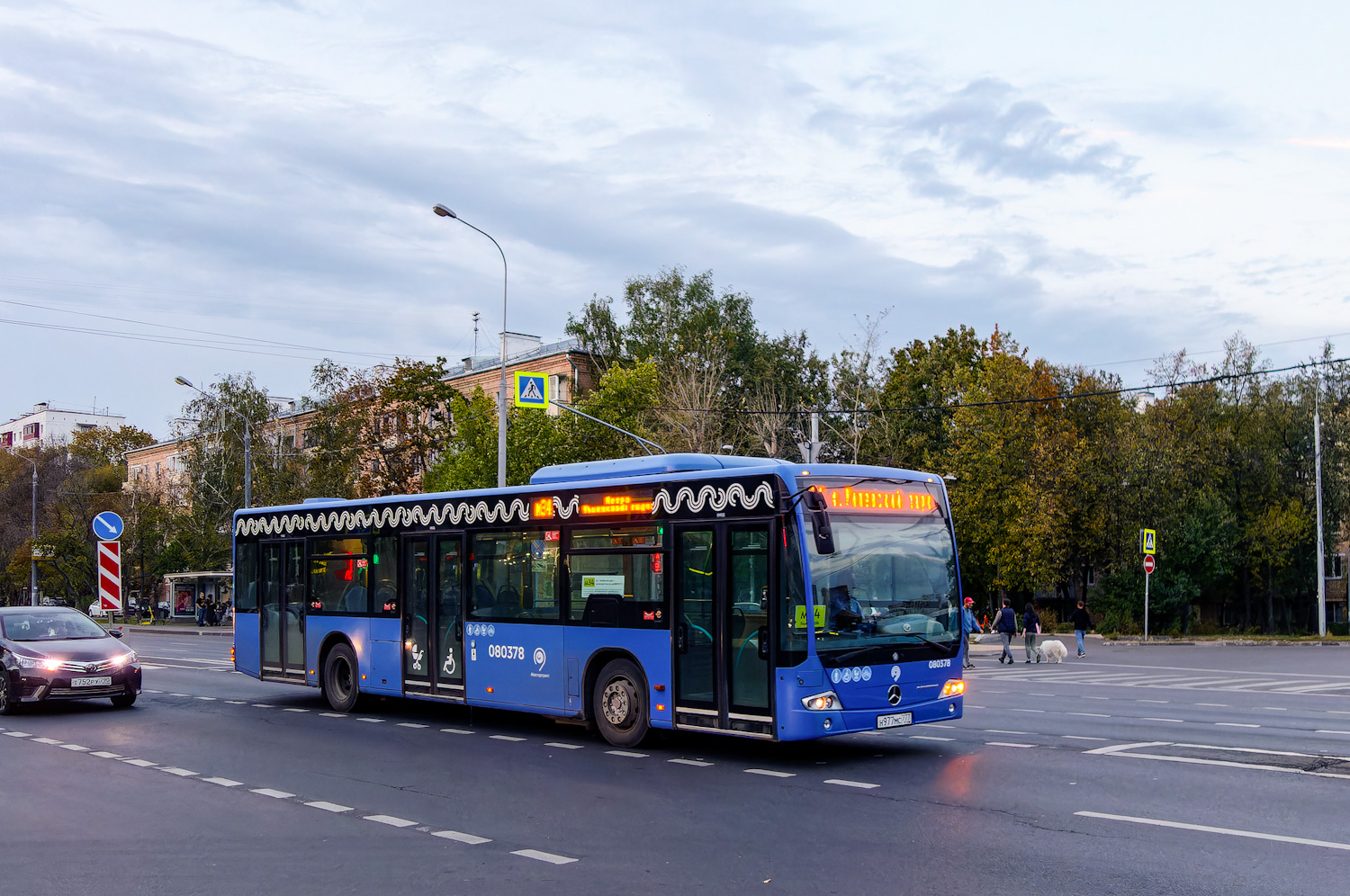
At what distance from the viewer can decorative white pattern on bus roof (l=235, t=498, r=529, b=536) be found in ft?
49.2

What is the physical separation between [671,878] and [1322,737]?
10.0 meters

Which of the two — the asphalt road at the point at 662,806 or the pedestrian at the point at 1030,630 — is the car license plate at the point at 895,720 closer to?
the asphalt road at the point at 662,806

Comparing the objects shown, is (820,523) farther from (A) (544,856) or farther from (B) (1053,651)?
(B) (1053,651)

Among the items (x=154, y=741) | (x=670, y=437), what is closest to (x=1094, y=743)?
(x=154, y=741)

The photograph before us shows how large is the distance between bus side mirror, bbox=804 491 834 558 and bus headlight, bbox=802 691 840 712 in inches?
52.5

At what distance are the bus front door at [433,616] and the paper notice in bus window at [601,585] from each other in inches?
95.8

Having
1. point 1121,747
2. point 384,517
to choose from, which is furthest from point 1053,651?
point 384,517

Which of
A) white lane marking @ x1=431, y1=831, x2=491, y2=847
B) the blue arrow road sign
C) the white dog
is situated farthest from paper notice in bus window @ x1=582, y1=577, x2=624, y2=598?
the white dog

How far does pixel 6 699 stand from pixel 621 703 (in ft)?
30.6

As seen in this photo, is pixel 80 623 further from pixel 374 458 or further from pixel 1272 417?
pixel 1272 417

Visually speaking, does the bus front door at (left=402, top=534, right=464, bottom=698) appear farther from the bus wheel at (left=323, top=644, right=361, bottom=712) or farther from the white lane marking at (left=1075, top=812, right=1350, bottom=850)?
the white lane marking at (left=1075, top=812, right=1350, bottom=850)

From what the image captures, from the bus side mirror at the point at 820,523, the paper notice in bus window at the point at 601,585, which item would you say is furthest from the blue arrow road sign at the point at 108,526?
the bus side mirror at the point at 820,523

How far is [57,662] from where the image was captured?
54.4 ft

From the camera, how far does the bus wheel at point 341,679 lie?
55.5 feet
